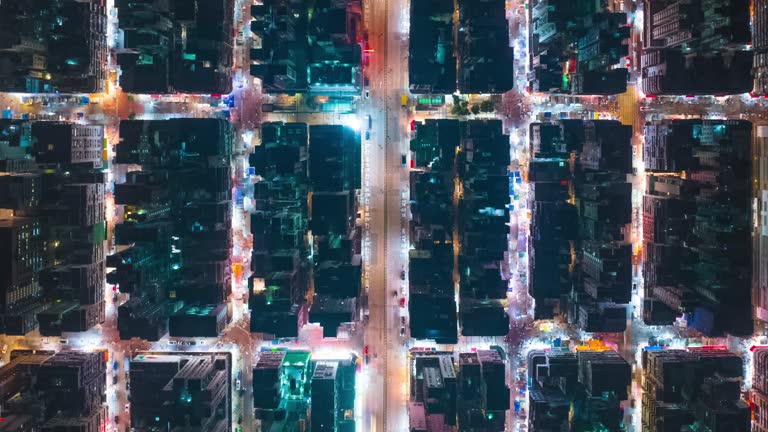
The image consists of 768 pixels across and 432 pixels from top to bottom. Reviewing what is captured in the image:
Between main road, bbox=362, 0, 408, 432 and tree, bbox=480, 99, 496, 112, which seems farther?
main road, bbox=362, 0, 408, 432

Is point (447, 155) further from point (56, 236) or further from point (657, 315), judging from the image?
point (56, 236)

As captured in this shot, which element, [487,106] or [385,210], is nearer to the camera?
[487,106]

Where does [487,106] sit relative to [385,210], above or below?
above

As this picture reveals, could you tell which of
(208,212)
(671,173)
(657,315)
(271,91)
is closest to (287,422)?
(208,212)

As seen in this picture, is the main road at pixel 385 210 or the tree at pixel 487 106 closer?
the tree at pixel 487 106
